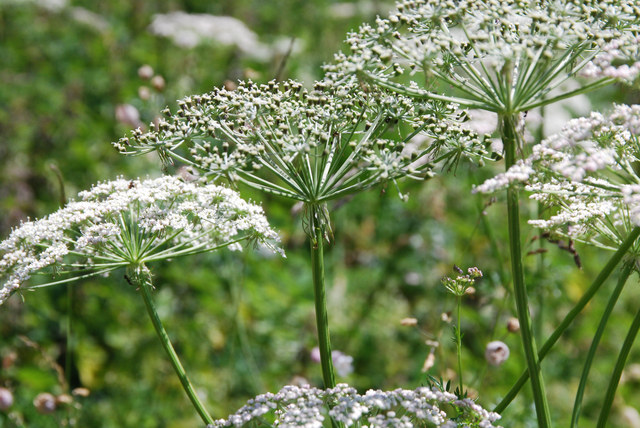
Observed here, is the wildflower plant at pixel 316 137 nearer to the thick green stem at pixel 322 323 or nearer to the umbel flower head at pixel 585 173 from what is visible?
the thick green stem at pixel 322 323

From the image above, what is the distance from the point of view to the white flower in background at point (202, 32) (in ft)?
30.3

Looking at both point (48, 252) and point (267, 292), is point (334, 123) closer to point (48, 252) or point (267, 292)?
point (48, 252)

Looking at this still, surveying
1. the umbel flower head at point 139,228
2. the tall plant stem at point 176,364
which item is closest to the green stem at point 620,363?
the umbel flower head at point 139,228

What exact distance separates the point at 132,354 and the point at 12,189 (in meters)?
2.82

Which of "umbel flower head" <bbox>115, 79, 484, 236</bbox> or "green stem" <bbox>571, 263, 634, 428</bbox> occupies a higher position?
"umbel flower head" <bbox>115, 79, 484, 236</bbox>

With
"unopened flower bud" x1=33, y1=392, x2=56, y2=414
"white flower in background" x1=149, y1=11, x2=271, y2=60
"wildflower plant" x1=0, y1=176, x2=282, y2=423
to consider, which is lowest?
"unopened flower bud" x1=33, y1=392, x2=56, y2=414

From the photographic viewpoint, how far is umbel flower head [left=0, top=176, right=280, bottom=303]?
2830 millimetres

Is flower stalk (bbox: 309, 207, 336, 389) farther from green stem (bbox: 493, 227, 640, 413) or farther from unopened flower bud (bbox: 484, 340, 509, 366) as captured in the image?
unopened flower bud (bbox: 484, 340, 509, 366)

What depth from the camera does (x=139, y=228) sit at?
298 cm

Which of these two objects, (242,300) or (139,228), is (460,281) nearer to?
(139,228)

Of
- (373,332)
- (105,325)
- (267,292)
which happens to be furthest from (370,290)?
(105,325)

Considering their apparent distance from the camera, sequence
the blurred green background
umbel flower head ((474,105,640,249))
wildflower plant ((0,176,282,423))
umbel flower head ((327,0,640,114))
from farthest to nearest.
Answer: the blurred green background → wildflower plant ((0,176,282,423)) → umbel flower head ((327,0,640,114)) → umbel flower head ((474,105,640,249))

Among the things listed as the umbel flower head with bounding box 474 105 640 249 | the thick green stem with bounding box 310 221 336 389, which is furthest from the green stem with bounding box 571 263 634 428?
the thick green stem with bounding box 310 221 336 389

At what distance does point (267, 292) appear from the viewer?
736 centimetres
